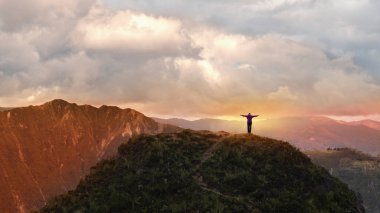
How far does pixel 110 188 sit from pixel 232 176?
944cm

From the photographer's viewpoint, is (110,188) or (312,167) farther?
(312,167)

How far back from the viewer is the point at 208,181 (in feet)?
121

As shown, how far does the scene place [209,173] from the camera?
125ft

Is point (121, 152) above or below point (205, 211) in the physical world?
above

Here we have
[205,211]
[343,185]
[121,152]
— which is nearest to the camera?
[205,211]

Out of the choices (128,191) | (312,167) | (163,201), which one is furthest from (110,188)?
(312,167)

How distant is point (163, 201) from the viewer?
109 feet

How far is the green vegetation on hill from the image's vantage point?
108ft

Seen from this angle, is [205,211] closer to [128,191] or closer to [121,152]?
[128,191]

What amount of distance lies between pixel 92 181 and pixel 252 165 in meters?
13.3

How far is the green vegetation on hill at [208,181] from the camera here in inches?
1300

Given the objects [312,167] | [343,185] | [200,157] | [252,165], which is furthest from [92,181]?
[343,185]

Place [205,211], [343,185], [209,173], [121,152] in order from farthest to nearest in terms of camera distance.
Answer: [121,152]
[343,185]
[209,173]
[205,211]

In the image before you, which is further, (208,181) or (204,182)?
(208,181)
